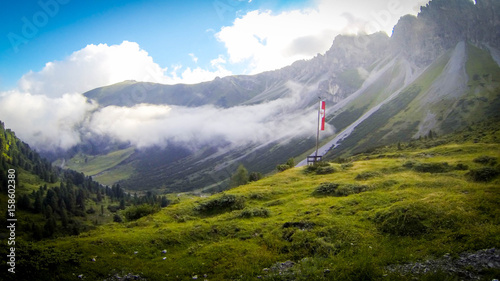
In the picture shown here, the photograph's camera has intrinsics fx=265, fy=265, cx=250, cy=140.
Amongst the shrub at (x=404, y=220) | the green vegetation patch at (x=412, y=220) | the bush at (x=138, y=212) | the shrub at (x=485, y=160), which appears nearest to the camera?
the green vegetation patch at (x=412, y=220)

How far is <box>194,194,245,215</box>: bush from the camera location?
3766 centimetres

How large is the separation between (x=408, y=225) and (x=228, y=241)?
15998mm

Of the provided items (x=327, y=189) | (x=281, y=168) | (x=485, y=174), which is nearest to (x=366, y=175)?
(x=327, y=189)

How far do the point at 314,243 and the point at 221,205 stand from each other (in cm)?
1875

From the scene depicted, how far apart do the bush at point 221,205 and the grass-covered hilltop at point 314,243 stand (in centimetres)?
225

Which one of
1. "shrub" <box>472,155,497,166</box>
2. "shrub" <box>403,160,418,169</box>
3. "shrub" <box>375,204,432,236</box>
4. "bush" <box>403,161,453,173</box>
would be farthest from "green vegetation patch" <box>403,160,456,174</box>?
"shrub" <box>375,204,432,236</box>

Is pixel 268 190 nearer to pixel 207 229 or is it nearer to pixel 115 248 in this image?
pixel 207 229

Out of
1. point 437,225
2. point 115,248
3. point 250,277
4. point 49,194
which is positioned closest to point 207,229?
point 115,248

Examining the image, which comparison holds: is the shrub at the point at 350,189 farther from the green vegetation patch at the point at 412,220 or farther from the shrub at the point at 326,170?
the shrub at the point at 326,170

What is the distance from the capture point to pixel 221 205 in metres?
38.6

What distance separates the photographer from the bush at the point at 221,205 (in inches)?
1483

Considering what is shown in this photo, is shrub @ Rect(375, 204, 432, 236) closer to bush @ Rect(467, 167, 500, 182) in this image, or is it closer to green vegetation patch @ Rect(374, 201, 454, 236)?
green vegetation patch @ Rect(374, 201, 454, 236)

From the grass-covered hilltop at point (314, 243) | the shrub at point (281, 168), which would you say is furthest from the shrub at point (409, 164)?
the shrub at point (281, 168)

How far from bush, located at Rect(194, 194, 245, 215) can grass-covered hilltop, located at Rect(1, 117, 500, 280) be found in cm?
225
